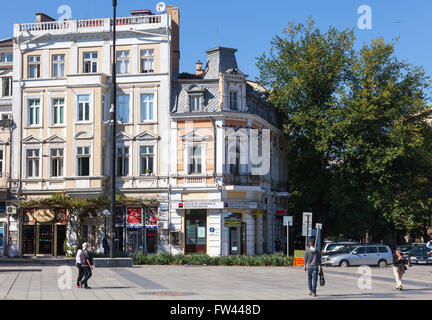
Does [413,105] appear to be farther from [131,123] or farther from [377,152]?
[131,123]

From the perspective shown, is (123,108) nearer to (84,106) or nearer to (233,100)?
(84,106)

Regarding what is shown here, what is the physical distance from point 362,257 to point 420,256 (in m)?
7.39

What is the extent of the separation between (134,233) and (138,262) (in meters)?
9.55

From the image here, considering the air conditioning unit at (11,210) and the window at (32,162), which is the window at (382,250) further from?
the air conditioning unit at (11,210)

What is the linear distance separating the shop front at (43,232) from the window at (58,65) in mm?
9838

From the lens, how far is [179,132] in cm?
4731

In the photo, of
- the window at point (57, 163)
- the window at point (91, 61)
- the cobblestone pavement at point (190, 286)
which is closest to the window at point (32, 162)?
the window at point (57, 163)

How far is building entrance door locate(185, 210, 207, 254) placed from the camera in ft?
152

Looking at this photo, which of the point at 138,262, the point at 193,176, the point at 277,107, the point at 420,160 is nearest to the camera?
the point at 138,262

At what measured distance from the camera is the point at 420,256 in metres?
47.6

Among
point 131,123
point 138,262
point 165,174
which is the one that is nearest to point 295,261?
point 138,262

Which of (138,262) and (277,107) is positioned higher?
(277,107)

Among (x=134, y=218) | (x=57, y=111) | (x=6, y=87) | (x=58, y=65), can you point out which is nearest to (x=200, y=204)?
(x=134, y=218)

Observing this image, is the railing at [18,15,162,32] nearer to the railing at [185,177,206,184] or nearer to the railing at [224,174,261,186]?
the railing at [185,177,206,184]
